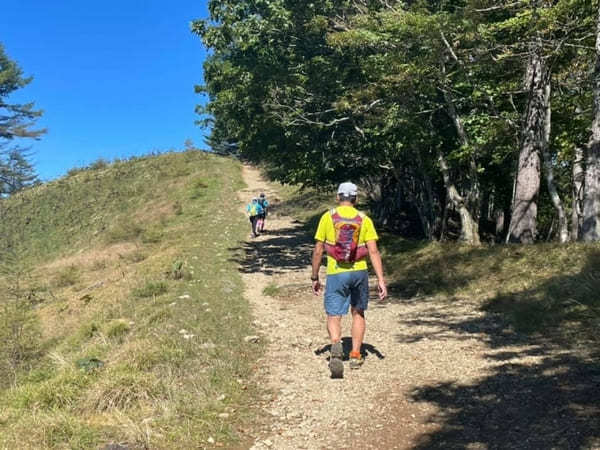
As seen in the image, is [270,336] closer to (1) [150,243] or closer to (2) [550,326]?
(2) [550,326]

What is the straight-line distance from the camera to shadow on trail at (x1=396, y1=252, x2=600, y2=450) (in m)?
3.87

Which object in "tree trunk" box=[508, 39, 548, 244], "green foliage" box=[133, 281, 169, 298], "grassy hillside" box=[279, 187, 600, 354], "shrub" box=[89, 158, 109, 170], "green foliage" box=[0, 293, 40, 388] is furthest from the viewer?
"shrub" box=[89, 158, 109, 170]

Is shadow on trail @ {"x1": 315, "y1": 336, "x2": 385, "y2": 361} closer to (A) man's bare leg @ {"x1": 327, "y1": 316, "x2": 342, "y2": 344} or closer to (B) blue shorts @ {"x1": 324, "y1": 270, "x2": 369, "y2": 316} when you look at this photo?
(A) man's bare leg @ {"x1": 327, "y1": 316, "x2": 342, "y2": 344}

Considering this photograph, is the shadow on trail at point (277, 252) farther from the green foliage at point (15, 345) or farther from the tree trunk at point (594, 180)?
the tree trunk at point (594, 180)

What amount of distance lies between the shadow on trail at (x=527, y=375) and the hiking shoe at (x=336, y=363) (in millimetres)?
864

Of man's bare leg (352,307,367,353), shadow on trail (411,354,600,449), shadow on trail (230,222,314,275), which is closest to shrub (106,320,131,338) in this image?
man's bare leg (352,307,367,353)

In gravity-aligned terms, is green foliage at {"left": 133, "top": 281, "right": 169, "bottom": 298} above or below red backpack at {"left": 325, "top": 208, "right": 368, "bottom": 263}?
below

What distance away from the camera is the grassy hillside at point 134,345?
441 cm

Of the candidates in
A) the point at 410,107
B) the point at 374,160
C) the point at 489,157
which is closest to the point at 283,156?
the point at 374,160

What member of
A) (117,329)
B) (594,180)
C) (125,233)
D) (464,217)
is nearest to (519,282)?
(594,180)

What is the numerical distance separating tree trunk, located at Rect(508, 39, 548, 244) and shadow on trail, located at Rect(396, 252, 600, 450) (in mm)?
3152

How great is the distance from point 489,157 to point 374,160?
11.1 feet

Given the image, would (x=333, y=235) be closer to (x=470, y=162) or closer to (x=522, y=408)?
(x=522, y=408)

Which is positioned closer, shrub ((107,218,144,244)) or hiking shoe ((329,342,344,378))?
hiking shoe ((329,342,344,378))
